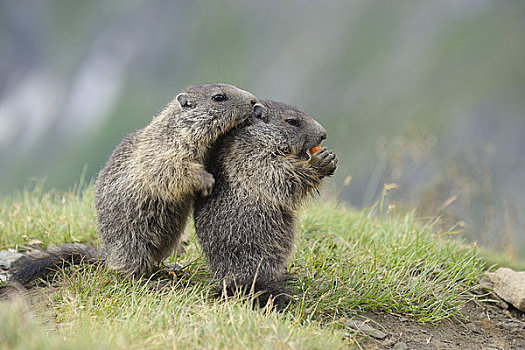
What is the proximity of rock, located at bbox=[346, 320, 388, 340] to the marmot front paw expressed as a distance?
1.18 meters

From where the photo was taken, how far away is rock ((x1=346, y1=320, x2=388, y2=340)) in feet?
12.6

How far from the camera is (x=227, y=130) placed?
4066 millimetres

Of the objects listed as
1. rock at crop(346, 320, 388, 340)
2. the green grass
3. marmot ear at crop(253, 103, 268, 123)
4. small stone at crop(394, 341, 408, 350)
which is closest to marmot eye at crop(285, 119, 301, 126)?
marmot ear at crop(253, 103, 268, 123)

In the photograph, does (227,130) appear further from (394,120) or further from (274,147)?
(394,120)

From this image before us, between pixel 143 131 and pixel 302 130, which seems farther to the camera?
pixel 143 131

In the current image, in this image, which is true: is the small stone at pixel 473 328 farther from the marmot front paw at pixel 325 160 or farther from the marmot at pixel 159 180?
the marmot at pixel 159 180

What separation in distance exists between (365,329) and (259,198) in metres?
1.31

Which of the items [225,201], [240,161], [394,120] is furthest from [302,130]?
[394,120]

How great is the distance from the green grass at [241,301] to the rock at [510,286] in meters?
0.20

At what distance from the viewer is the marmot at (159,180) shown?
388 centimetres

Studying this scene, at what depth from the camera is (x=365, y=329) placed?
12.8 feet

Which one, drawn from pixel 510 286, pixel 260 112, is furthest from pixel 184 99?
pixel 510 286

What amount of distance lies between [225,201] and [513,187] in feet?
39.5

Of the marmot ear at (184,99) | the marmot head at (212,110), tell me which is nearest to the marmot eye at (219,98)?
the marmot head at (212,110)
